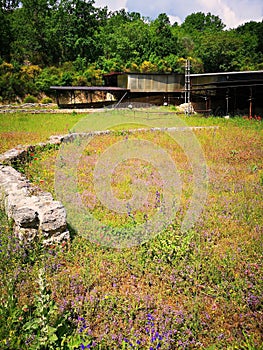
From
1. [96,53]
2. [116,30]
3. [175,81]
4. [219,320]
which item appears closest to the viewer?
[219,320]

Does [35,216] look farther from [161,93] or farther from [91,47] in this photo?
[91,47]

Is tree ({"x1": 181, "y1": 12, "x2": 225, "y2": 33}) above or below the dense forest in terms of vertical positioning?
above

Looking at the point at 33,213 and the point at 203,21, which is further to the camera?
the point at 203,21

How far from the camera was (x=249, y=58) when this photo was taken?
181 ft

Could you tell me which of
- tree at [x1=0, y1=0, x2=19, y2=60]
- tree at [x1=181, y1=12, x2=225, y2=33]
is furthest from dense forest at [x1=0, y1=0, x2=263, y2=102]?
tree at [x1=181, y1=12, x2=225, y2=33]

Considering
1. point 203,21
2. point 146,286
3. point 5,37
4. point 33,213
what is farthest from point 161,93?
point 203,21

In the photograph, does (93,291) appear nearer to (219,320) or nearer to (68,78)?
(219,320)

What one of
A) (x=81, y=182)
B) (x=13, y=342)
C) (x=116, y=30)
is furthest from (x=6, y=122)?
(x=116, y=30)

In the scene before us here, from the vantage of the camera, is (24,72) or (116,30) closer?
(24,72)

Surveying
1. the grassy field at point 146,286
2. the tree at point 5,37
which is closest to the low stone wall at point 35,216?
the grassy field at point 146,286

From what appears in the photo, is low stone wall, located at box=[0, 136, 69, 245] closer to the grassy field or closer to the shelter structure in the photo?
the grassy field

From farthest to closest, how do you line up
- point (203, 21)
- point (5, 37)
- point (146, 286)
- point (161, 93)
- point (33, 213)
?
point (203, 21) → point (5, 37) → point (161, 93) → point (33, 213) → point (146, 286)

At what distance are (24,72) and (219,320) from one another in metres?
43.4

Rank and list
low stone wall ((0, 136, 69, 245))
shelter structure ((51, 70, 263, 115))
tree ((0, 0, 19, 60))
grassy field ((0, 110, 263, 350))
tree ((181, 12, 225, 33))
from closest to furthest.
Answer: grassy field ((0, 110, 263, 350)) → low stone wall ((0, 136, 69, 245)) → shelter structure ((51, 70, 263, 115)) → tree ((0, 0, 19, 60)) → tree ((181, 12, 225, 33))
